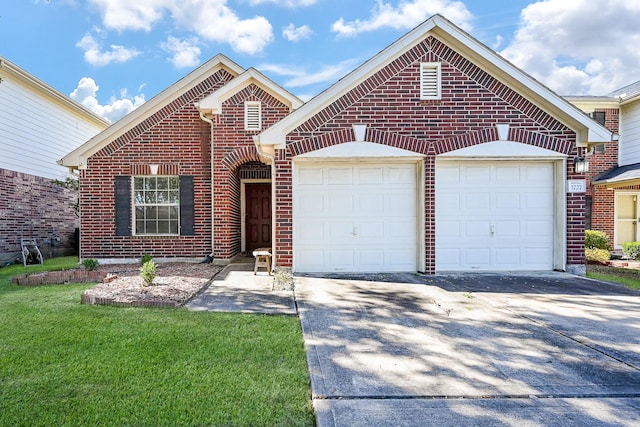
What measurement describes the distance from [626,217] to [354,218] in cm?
1205

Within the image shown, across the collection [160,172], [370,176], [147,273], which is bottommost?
[147,273]

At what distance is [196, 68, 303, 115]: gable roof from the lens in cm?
966

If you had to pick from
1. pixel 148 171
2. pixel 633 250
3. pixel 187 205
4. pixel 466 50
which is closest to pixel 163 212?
pixel 187 205

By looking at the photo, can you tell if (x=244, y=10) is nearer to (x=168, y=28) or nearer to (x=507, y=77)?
(x=168, y=28)

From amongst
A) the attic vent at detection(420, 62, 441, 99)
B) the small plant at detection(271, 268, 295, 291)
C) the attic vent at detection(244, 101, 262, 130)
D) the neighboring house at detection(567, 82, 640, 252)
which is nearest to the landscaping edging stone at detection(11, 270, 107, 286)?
the small plant at detection(271, 268, 295, 291)

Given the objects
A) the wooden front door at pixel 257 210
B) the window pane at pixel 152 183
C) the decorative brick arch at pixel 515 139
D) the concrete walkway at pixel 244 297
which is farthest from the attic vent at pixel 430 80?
the window pane at pixel 152 183

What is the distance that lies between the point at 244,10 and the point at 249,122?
5.35 meters

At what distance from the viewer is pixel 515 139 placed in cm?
802

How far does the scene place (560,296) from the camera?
611 cm

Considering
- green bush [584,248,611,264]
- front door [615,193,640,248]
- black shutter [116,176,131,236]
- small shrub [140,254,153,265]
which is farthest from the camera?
front door [615,193,640,248]

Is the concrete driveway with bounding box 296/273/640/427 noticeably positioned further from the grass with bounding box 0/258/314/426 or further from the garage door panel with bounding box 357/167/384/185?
the garage door panel with bounding box 357/167/384/185

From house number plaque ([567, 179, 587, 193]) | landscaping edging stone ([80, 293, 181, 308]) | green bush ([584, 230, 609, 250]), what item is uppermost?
house number plaque ([567, 179, 587, 193])

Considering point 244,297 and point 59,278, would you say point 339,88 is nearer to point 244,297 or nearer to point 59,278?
point 244,297

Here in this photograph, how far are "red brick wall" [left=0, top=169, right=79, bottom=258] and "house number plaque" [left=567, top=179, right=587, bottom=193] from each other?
50.6 ft
